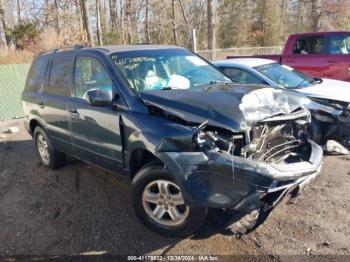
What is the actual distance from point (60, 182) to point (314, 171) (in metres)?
3.62

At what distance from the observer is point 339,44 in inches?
369

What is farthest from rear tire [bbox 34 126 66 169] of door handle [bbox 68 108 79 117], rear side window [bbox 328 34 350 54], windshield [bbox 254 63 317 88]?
rear side window [bbox 328 34 350 54]

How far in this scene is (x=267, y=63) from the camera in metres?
7.39

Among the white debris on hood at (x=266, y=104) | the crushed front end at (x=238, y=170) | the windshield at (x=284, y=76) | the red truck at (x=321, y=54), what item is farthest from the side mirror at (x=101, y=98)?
the red truck at (x=321, y=54)

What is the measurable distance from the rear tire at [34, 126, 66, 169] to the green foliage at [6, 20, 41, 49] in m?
16.9

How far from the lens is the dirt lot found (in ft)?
11.6

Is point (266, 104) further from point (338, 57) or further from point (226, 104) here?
point (338, 57)

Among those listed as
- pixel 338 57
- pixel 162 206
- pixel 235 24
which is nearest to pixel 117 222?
pixel 162 206

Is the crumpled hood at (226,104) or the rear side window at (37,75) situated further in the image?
the rear side window at (37,75)

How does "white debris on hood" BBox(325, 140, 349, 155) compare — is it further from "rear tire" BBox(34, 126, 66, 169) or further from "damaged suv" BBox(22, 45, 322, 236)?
"rear tire" BBox(34, 126, 66, 169)

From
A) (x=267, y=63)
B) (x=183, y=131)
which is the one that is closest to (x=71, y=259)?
(x=183, y=131)

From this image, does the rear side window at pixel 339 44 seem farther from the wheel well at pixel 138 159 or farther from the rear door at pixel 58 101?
the wheel well at pixel 138 159

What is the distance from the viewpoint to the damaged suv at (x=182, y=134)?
10.2ft

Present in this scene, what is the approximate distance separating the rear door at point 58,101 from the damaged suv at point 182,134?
0.03 m
